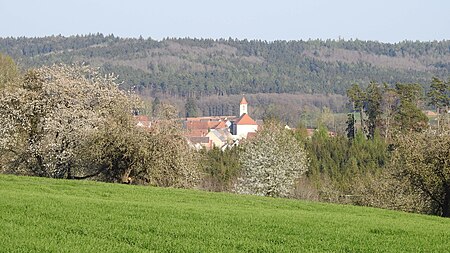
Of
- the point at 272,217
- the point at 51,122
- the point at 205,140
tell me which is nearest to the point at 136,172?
the point at 51,122

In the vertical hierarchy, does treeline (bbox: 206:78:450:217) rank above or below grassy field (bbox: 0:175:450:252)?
below

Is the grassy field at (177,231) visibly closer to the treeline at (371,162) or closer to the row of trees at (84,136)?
the treeline at (371,162)

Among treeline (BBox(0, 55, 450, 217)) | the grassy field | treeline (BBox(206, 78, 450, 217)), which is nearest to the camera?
the grassy field

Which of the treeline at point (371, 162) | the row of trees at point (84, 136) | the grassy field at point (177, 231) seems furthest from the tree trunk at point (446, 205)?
the grassy field at point (177, 231)

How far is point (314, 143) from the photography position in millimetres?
83562

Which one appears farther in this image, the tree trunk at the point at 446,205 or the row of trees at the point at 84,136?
the row of trees at the point at 84,136

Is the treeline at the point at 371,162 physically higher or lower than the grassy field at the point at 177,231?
lower

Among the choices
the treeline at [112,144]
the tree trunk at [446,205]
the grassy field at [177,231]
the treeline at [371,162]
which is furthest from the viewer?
the treeline at [112,144]

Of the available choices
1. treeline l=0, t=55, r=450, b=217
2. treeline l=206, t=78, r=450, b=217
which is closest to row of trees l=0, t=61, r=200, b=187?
treeline l=0, t=55, r=450, b=217

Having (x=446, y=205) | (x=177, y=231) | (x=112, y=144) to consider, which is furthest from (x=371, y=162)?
(x=177, y=231)

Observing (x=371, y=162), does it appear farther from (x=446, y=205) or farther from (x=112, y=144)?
(x=112, y=144)

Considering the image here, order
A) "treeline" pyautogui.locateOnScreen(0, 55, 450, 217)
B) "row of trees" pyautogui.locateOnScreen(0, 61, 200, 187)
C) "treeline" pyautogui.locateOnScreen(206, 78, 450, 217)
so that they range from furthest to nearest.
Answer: "row of trees" pyautogui.locateOnScreen(0, 61, 200, 187) → "treeline" pyautogui.locateOnScreen(0, 55, 450, 217) → "treeline" pyautogui.locateOnScreen(206, 78, 450, 217)

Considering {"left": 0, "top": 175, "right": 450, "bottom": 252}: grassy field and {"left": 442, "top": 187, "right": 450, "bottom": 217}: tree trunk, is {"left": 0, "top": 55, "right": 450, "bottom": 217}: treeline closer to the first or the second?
{"left": 442, "top": 187, "right": 450, "bottom": 217}: tree trunk

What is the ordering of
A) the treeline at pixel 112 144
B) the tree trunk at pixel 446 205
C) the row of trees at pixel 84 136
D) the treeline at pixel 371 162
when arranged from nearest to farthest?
the tree trunk at pixel 446 205, the treeline at pixel 371 162, the treeline at pixel 112 144, the row of trees at pixel 84 136
